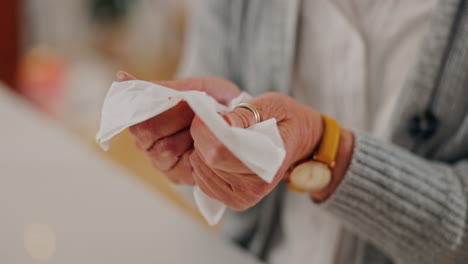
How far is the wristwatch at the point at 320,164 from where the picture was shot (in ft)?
1.35

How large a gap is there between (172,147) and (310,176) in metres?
0.13

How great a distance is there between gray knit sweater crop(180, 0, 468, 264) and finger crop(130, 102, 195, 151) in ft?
0.60

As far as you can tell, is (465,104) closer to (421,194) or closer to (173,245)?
(421,194)

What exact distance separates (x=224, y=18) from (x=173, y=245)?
12.3 inches

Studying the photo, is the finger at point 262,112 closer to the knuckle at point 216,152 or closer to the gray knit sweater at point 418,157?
the knuckle at point 216,152

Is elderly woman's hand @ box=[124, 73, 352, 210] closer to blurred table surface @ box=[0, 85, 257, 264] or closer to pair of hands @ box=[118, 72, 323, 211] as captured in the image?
pair of hands @ box=[118, 72, 323, 211]

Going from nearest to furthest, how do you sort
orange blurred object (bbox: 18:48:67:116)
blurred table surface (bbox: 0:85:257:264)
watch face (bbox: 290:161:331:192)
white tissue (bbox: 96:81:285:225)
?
white tissue (bbox: 96:81:285:225)
watch face (bbox: 290:161:331:192)
blurred table surface (bbox: 0:85:257:264)
orange blurred object (bbox: 18:48:67:116)

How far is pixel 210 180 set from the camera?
35 cm

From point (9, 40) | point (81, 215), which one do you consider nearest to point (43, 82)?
point (9, 40)

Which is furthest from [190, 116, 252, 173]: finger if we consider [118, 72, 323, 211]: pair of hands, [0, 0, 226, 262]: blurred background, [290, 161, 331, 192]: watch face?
[0, 0, 226, 262]: blurred background

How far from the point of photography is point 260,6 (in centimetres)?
57

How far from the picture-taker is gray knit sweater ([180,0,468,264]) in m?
0.46

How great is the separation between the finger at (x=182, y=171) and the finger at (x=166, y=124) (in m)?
0.03

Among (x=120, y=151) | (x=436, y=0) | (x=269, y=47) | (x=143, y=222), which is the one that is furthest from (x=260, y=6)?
(x=120, y=151)
